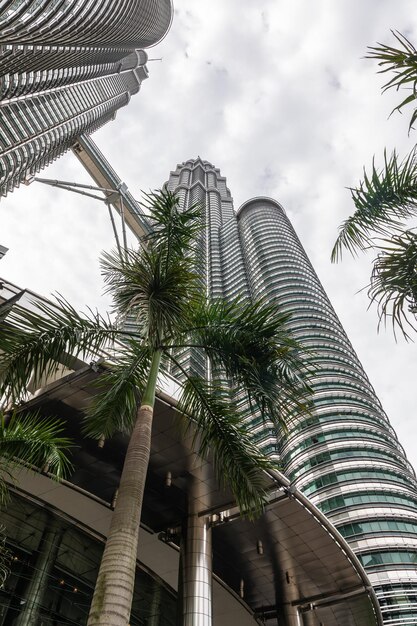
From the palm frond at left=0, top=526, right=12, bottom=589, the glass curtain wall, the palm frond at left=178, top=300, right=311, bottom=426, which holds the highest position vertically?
the glass curtain wall

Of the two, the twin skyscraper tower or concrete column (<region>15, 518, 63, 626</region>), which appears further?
the twin skyscraper tower

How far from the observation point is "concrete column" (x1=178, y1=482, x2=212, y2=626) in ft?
45.8

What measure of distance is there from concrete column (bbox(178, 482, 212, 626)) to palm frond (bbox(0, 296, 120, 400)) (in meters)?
9.51

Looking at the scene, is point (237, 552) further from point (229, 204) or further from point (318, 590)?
point (229, 204)

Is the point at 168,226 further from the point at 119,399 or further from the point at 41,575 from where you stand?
the point at 41,575

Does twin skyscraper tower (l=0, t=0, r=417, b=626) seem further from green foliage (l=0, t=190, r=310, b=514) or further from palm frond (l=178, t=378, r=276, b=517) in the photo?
palm frond (l=178, t=378, r=276, b=517)

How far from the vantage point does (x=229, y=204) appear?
170000 millimetres

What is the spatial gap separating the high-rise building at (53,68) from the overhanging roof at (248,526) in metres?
26.8

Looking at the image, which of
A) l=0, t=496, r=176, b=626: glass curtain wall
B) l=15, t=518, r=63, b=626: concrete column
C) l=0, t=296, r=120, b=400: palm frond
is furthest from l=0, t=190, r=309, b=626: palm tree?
l=15, t=518, r=63, b=626: concrete column

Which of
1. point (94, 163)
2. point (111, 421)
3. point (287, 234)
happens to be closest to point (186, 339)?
point (111, 421)

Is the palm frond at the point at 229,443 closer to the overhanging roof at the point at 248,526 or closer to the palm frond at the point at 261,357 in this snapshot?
the palm frond at the point at 261,357

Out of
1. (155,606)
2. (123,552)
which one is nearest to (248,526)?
(155,606)

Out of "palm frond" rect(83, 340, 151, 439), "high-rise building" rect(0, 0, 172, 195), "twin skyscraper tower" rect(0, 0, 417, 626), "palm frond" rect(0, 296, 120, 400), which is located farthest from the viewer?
"twin skyscraper tower" rect(0, 0, 417, 626)

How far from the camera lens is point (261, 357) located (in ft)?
30.4
